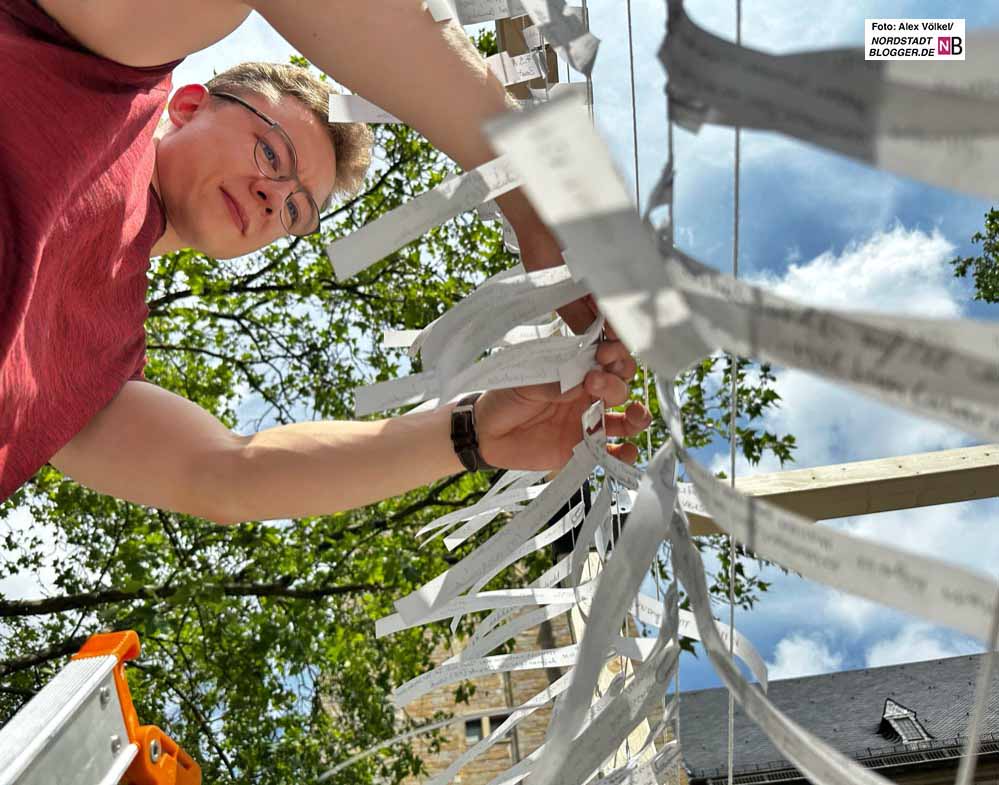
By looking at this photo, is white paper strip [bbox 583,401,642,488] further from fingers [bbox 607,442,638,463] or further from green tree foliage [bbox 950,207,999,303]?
green tree foliage [bbox 950,207,999,303]

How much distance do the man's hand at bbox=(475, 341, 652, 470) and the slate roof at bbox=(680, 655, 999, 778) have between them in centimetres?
1431

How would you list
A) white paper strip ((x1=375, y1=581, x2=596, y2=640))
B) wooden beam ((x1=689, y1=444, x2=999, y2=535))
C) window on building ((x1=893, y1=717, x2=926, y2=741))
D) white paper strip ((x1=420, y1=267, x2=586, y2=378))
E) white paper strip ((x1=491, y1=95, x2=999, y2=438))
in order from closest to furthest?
white paper strip ((x1=491, y1=95, x2=999, y2=438))
white paper strip ((x1=420, y1=267, x2=586, y2=378))
white paper strip ((x1=375, y1=581, x2=596, y2=640))
wooden beam ((x1=689, y1=444, x2=999, y2=535))
window on building ((x1=893, y1=717, x2=926, y2=741))

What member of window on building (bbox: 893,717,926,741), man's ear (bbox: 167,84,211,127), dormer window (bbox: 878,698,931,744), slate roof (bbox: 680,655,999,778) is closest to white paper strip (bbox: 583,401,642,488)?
man's ear (bbox: 167,84,211,127)

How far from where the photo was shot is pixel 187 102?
1.30 meters

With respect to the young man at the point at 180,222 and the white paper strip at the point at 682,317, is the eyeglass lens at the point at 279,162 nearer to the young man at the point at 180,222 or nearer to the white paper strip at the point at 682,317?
the young man at the point at 180,222

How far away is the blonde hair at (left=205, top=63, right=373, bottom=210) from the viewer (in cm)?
128

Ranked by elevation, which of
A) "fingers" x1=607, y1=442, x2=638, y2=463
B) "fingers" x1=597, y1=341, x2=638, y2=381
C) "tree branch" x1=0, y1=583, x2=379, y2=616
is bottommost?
"fingers" x1=597, y1=341, x2=638, y2=381

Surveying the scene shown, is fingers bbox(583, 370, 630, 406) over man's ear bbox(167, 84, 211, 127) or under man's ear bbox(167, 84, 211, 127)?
under

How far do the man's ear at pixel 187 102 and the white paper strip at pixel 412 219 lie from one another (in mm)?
916

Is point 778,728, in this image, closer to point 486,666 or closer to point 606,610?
point 606,610

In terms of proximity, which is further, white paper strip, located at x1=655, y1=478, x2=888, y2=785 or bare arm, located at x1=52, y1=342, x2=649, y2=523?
bare arm, located at x1=52, y1=342, x2=649, y2=523

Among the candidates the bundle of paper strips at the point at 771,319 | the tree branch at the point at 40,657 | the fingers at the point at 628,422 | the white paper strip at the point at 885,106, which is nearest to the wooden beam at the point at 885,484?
the fingers at the point at 628,422

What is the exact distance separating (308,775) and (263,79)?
326 cm

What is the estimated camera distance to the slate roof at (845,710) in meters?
15.0
